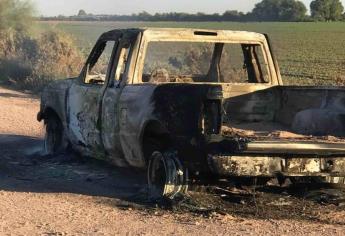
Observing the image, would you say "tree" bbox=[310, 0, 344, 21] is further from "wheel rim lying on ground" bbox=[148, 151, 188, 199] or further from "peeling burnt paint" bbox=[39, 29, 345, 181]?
"wheel rim lying on ground" bbox=[148, 151, 188, 199]

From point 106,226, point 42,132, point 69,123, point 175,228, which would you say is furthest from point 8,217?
point 42,132

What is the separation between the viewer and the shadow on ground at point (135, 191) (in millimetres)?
6941

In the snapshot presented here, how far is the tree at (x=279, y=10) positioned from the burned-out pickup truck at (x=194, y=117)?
81.3 metres

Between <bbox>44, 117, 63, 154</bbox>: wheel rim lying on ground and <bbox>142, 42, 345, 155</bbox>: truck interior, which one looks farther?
<bbox>44, 117, 63, 154</bbox>: wheel rim lying on ground

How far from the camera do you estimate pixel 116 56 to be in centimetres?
855

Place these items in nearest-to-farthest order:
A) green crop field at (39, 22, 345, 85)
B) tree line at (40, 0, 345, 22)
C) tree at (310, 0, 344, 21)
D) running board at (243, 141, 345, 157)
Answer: running board at (243, 141, 345, 157), green crop field at (39, 22, 345, 85), tree line at (40, 0, 345, 22), tree at (310, 0, 344, 21)

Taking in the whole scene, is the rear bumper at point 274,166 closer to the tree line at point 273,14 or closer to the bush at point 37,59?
the bush at point 37,59

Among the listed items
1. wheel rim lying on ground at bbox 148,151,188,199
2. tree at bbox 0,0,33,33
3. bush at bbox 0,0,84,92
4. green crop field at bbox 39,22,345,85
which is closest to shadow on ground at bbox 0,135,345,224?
wheel rim lying on ground at bbox 148,151,188,199

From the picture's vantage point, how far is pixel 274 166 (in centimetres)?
689

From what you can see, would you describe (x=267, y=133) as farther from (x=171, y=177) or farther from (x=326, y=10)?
(x=326, y=10)

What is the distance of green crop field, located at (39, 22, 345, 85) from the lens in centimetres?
3625

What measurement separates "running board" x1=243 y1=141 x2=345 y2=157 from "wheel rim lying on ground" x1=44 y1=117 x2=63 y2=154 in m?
4.39

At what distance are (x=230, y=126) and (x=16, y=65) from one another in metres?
20.7

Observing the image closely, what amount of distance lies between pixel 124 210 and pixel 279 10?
315ft
